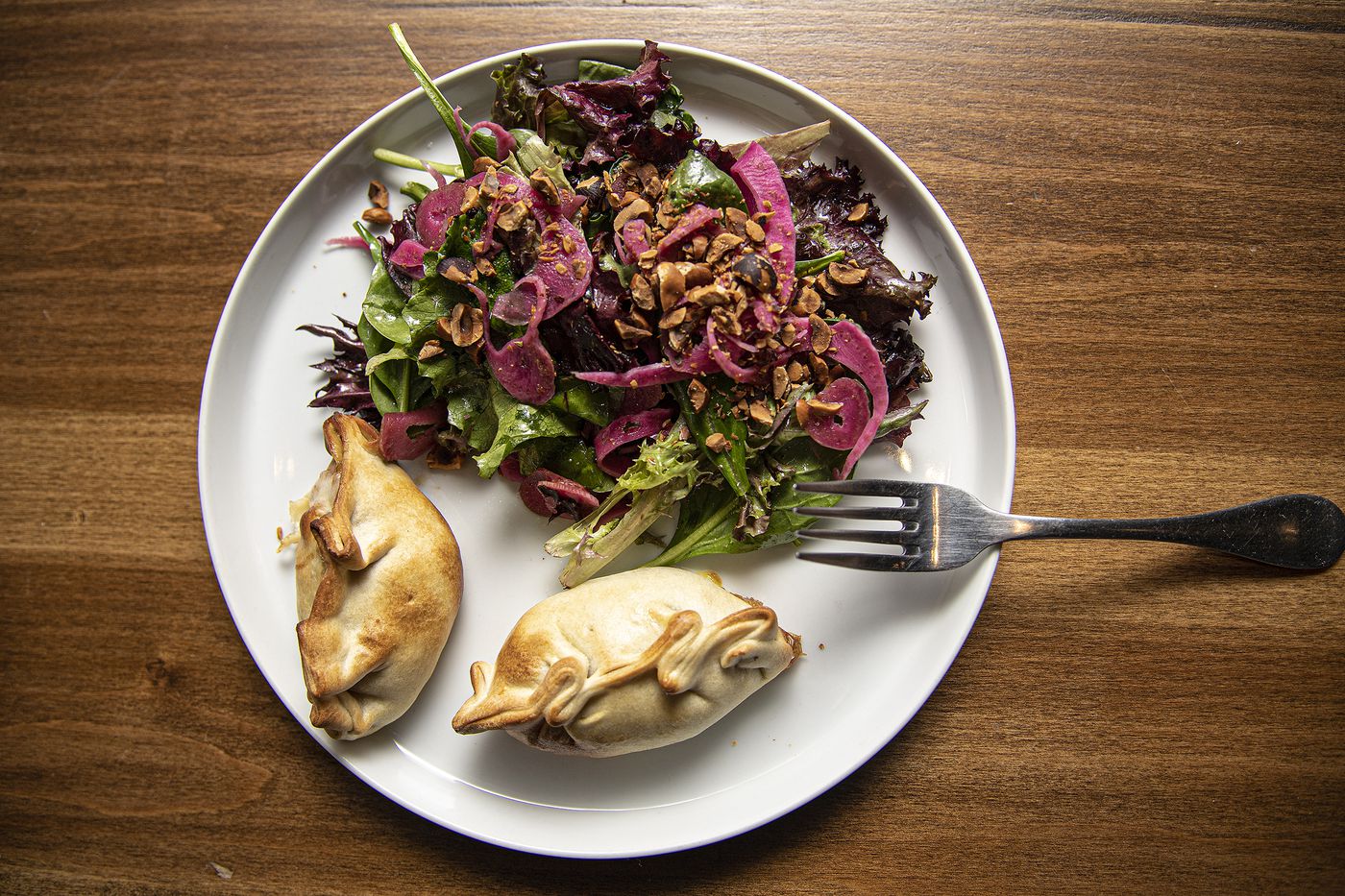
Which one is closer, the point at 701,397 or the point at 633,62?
the point at 701,397

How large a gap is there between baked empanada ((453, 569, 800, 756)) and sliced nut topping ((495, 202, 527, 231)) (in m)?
1.05

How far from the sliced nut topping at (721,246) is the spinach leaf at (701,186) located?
14 centimetres

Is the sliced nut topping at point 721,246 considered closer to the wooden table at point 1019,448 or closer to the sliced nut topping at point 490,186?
the sliced nut topping at point 490,186

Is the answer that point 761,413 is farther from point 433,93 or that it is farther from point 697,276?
point 433,93

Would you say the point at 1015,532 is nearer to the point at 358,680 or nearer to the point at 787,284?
the point at 787,284

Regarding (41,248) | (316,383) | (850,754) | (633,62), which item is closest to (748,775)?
(850,754)

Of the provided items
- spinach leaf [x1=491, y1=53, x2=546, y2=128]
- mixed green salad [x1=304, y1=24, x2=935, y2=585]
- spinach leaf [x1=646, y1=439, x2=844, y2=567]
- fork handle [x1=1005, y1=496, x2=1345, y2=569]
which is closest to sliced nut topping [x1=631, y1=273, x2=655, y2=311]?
mixed green salad [x1=304, y1=24, x2=935, y2=585]

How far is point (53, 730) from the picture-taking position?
2.44m

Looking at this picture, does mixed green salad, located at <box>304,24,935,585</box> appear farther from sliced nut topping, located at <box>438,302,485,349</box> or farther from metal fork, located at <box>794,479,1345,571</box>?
metal fork, located at <box>794,479,1345,571</box>

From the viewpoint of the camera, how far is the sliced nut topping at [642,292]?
195 centimetres

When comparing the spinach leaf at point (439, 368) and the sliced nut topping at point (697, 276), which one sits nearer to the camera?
the sliced nut topping at point (697, 276)

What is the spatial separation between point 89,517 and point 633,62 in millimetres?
2409

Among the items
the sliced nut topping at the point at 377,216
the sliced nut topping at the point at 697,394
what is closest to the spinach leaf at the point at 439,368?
the sliced nut topping at the point at 377,216

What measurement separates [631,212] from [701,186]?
211 mm
